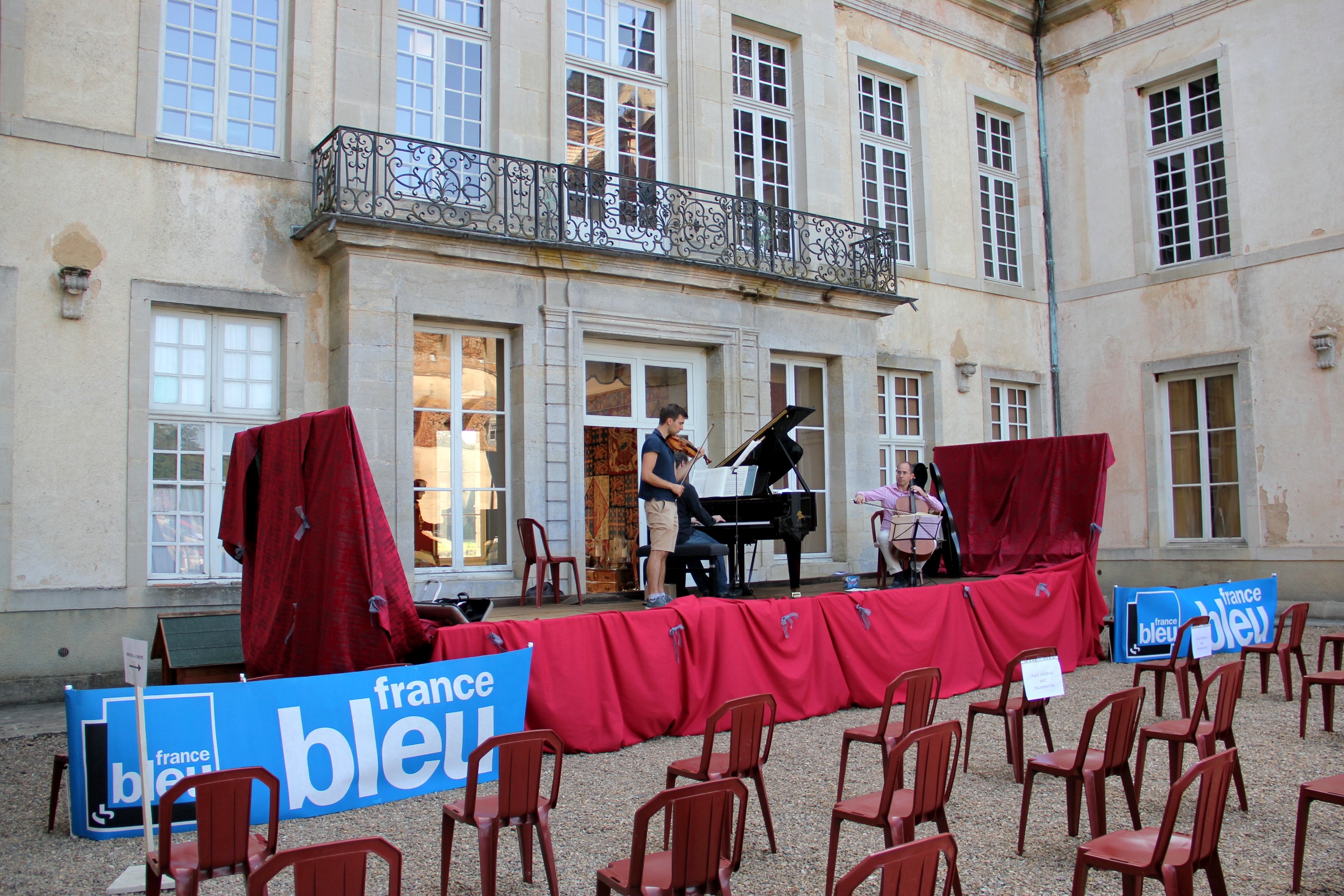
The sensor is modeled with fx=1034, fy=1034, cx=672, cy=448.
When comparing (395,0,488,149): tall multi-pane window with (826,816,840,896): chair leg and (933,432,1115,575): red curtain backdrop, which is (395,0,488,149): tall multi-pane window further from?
(826,816,840,896): chair leg

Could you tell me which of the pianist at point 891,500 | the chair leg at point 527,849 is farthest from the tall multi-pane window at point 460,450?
the chair leg at point 527,849

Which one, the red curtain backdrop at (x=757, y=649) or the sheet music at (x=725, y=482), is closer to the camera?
the red curtain backdrop at (x=757, y=649)

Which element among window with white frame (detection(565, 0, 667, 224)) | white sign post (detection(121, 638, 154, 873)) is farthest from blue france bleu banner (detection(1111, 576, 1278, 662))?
white sign post (detection(121, 638, 154, 873))

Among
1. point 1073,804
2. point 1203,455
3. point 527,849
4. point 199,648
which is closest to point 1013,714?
point 1073,804

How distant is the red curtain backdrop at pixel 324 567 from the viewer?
230 inches

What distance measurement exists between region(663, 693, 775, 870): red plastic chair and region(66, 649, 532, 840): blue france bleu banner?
54.8 inches

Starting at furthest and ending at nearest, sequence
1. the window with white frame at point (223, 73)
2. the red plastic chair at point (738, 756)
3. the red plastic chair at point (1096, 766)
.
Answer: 1. the window with white frame at point (223, 73)
2. the red plastic chair at point (738, 756)
3. the red plastic chair at point (1096, 766)

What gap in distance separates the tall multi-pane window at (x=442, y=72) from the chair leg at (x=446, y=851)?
7.40 meters

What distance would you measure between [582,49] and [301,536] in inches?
275

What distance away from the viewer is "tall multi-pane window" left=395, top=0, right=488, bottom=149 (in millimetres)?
9836

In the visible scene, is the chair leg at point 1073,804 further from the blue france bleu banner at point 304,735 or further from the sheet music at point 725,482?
the sheet music at point 725,482

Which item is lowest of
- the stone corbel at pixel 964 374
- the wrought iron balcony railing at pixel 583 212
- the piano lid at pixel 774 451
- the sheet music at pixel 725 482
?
the sheet music at pixel 725 482

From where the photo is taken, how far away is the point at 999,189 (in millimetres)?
14977

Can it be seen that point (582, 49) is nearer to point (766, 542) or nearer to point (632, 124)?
point (632, 124)
